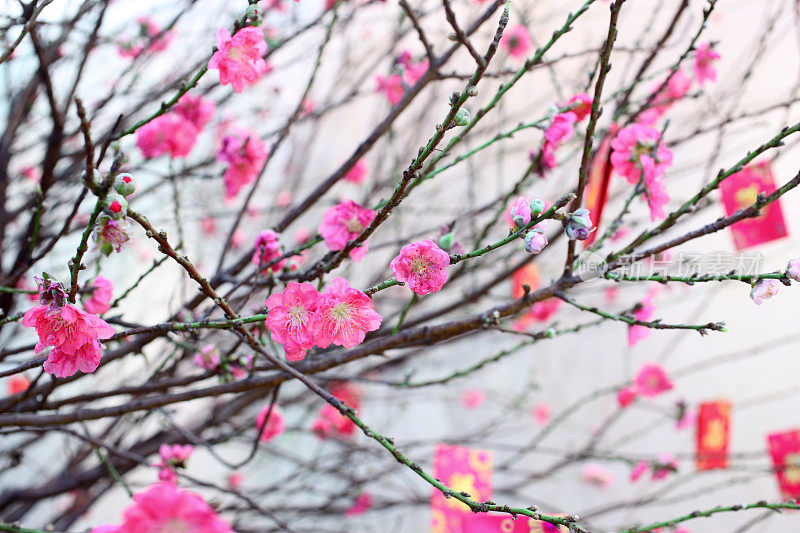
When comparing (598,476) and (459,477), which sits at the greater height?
(598,476)

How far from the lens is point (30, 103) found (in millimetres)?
1149

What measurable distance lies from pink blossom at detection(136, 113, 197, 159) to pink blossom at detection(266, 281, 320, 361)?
633 millimetres

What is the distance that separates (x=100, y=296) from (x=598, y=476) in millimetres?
1737

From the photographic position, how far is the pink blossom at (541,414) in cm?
210

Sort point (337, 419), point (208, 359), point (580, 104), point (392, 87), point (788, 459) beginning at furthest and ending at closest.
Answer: point (337, 419) < point (392, 87) < point (788, 459) < point (580, 104) < point (208, 359)

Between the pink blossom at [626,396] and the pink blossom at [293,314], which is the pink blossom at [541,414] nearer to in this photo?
the pink blossom at [626,396]

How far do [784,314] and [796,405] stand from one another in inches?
9.6

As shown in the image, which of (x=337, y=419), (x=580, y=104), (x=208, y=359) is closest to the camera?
(x=208, y=359)

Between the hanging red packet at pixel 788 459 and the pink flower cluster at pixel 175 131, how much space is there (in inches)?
48.2

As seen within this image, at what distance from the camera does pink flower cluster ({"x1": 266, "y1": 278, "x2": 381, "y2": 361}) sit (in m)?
0.51

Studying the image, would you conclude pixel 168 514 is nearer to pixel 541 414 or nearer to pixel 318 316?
pixel 318 316

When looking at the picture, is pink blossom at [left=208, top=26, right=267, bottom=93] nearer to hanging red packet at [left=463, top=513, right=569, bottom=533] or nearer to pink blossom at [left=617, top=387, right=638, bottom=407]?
hanging red packet at [left=463, top=513, right=569, bottom=533]

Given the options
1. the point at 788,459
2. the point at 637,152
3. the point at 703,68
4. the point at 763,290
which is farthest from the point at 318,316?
the point at 788,459

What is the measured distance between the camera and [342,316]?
1.69 ft
